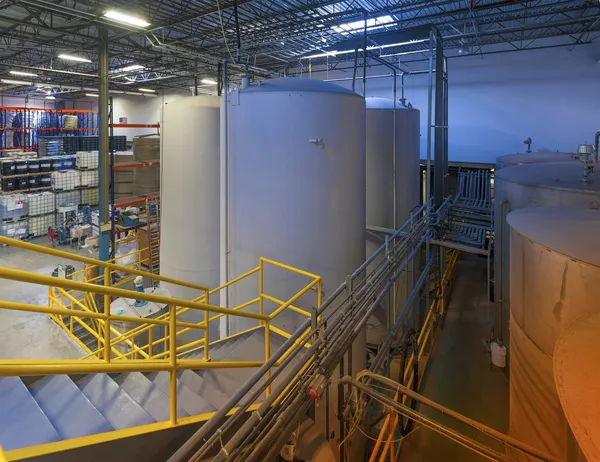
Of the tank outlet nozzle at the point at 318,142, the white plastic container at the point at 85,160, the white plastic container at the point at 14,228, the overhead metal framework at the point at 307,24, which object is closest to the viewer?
the tank outlet nozzle at the point at 318,142

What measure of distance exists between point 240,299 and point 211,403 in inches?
76.4

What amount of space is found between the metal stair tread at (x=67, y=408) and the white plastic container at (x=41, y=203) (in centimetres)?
1620

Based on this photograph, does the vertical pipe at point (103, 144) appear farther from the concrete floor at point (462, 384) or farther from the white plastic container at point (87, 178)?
the concrete floor at point (462, 384)

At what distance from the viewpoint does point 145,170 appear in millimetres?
16406

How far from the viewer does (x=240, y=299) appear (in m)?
5.60

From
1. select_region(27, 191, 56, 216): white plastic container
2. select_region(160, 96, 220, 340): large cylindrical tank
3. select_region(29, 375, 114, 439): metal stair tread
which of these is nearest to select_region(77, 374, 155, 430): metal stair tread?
select_region(29, 375, 114, 439): metal stair tread

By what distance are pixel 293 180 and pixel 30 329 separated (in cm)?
925

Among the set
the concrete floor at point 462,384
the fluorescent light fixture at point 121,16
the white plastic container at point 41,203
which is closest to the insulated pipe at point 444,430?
the concrete floor at point 462,384

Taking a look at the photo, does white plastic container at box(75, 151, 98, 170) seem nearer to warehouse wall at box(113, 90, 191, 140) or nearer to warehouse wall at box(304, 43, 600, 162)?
warehouse wall at box(113, 90, 191, 140)

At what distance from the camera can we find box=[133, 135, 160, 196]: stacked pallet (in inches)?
647

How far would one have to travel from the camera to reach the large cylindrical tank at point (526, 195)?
5.98 meters

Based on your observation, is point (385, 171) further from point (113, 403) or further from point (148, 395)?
point (113, 403)

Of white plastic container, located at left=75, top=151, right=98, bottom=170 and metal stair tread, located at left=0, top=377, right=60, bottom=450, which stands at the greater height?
white plastic container, located at left=75, top=151, right=98, bottom=170

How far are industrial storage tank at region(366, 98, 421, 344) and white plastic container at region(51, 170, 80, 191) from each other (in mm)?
14296
